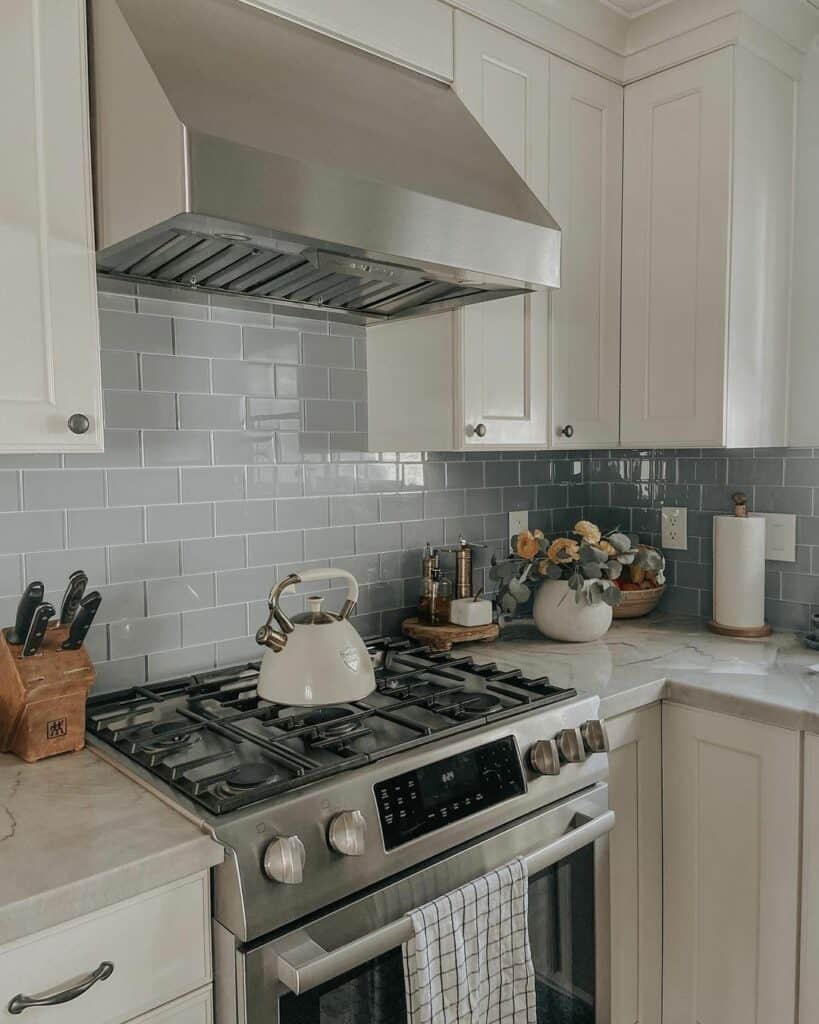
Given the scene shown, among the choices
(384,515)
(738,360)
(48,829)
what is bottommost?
(48,829)

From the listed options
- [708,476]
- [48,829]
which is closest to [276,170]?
[48,829]

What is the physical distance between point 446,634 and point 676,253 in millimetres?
1124

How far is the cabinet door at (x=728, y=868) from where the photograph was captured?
170 cm

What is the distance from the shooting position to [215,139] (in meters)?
1.21

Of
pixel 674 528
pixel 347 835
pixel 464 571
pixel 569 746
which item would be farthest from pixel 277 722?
pixel 674 528

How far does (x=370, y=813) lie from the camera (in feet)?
4.32

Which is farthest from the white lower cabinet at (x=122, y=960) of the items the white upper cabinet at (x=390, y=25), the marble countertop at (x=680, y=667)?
the white upper cabinet at (x=390, y=25)

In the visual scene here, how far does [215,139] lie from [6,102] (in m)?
0.36

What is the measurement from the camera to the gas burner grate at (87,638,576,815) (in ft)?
4.28

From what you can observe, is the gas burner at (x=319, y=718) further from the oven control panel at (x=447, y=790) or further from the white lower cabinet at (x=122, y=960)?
the white lower cabinet at (x=122, y=960)

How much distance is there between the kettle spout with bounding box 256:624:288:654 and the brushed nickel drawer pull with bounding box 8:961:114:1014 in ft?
1.89

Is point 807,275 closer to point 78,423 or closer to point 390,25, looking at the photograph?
point 390,25

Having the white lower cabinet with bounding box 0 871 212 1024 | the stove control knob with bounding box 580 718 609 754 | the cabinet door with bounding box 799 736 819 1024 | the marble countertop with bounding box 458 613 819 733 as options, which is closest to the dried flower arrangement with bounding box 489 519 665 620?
the marble countertop with bounding box 458 613 819 733

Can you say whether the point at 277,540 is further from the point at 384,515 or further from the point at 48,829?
the point at 48,829
